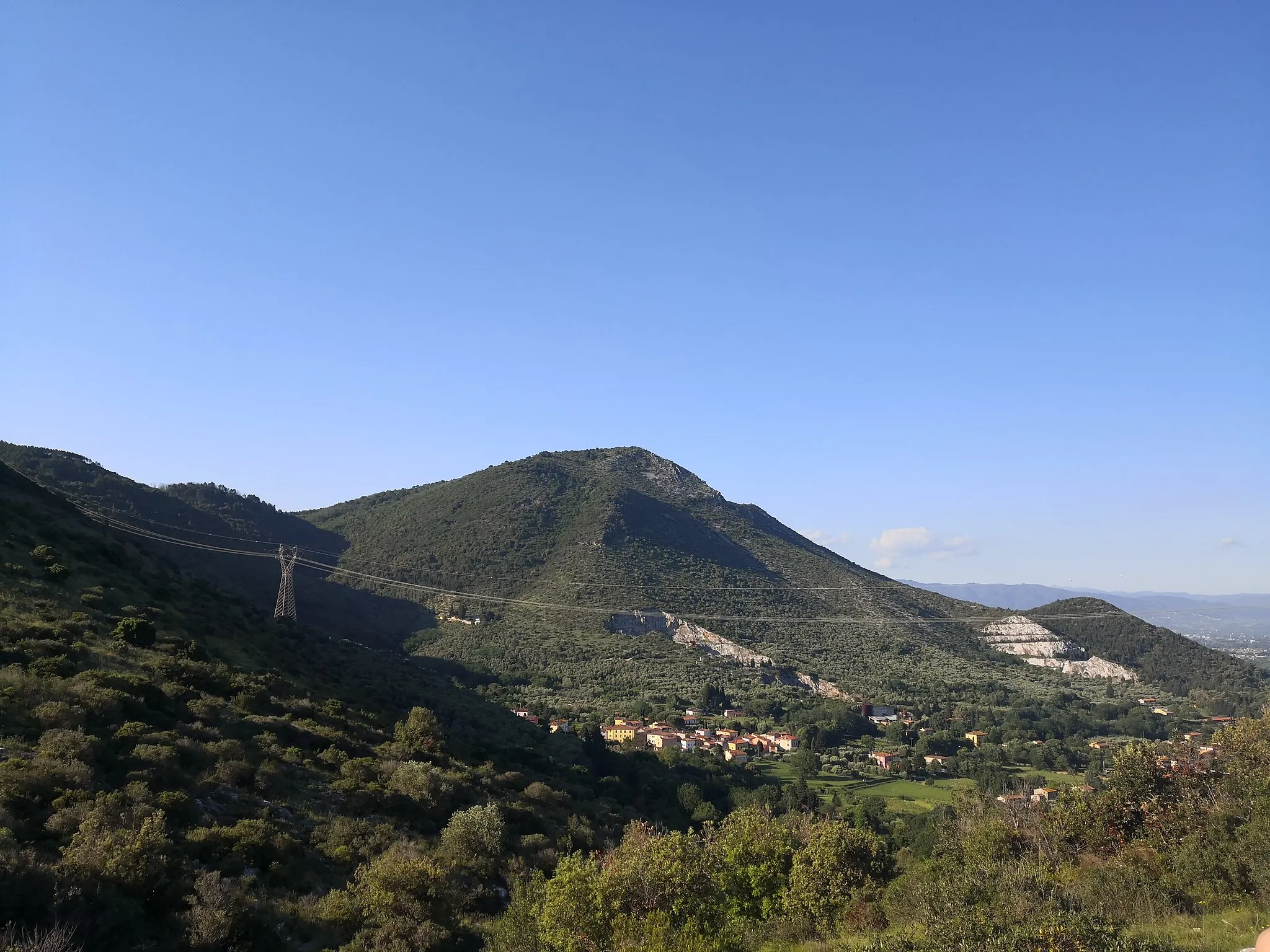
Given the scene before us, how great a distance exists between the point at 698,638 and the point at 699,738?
121ft

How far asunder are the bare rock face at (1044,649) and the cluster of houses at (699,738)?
243 feet

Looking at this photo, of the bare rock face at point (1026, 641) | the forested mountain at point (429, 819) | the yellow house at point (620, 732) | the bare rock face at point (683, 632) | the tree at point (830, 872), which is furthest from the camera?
the bare rock face at point (1026, 641)

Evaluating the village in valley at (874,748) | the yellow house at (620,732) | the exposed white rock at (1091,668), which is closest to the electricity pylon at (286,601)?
the village in valley at (874,748)

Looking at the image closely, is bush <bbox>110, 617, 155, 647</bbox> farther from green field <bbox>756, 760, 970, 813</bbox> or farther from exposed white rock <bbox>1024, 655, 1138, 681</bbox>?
exposed white rock <bbox>1024, 655, 1138, 681</bbox>

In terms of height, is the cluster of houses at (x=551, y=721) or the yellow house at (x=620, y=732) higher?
the cluster of houses at (x=551, y=721)

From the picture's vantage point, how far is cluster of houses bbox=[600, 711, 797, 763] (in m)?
60.0

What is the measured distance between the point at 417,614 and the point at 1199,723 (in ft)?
306

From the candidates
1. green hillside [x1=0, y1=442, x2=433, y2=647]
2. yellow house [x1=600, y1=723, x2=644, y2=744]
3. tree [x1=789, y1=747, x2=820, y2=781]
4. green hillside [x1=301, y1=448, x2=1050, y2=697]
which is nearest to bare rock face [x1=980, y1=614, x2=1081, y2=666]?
green hillside [x1=301, y1=448, x2=1050, y2=697]

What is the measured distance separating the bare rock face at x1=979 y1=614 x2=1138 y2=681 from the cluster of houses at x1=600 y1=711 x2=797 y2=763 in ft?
243

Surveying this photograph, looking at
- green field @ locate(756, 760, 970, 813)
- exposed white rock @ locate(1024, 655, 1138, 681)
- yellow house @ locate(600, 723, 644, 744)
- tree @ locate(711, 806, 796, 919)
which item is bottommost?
green field @ locate(756, 760, 970, 813)

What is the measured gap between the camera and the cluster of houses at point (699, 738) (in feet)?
197

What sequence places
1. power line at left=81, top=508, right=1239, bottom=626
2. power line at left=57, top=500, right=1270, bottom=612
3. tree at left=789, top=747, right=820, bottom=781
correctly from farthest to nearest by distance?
power line at left=57, top=500, right=1270, bottom=612, power line at left=81, top=508, right=1239, bottom=626, tree at left=789, top=747, right=820, bottom=781

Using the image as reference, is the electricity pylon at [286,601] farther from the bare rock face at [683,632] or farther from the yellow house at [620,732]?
the bare rock face at [683,632]

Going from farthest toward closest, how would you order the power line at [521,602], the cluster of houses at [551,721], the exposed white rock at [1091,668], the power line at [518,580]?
1. the exposed white rock at [1091,668]
2. the power line at [518,580]
3. the power line at [521,602]
4. the cluster of houses at [551,721]
